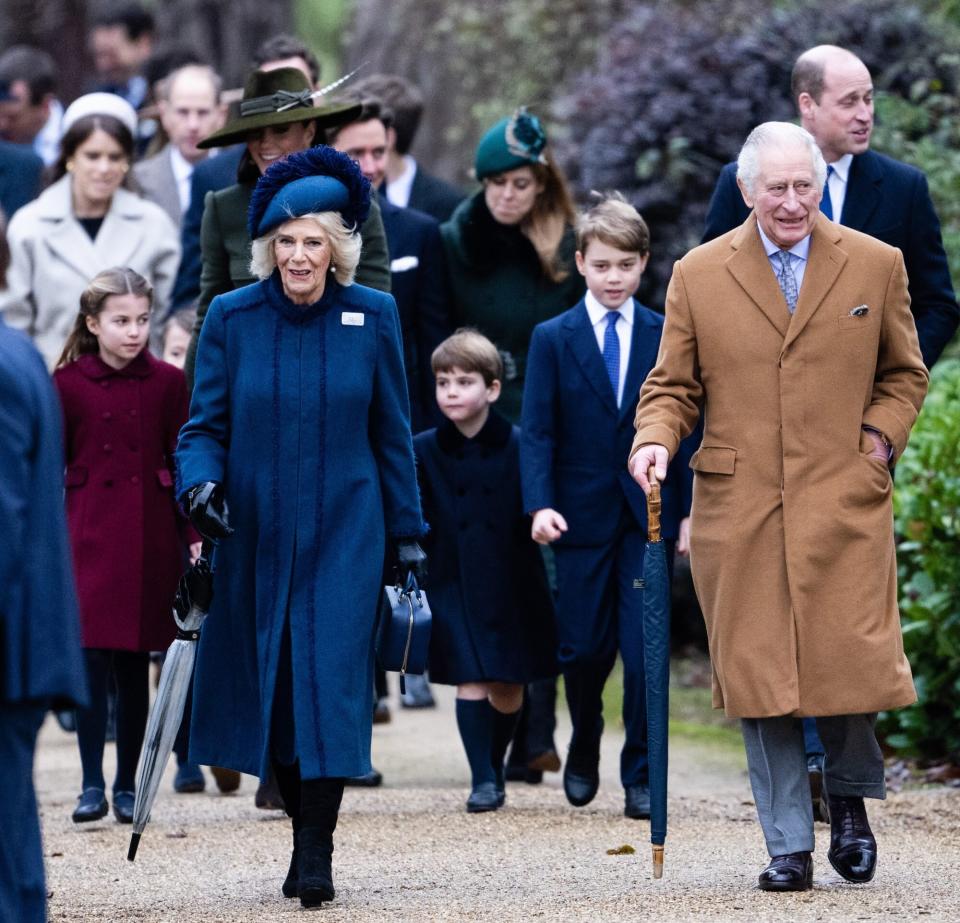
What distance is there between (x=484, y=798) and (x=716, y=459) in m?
1.96

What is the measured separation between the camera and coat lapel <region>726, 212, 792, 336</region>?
236 inches

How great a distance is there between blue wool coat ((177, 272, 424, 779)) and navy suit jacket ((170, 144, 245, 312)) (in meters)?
2.42

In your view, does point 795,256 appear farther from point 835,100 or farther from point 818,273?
point 835,100

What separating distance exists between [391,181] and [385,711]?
7.19 feet

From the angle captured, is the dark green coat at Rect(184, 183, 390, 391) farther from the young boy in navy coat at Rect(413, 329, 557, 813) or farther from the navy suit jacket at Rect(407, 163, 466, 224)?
the navy suit jacket at Rect(407, 163, 466, 224)

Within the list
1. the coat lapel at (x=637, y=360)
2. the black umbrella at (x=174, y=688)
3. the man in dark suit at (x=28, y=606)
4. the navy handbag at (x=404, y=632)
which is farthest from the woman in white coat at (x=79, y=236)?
the man in dark suit at (x=28, y=606)

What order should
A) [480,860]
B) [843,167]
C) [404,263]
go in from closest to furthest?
[480,860]
[843,167]
[404,263]

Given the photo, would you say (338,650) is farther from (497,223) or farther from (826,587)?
(497,223)

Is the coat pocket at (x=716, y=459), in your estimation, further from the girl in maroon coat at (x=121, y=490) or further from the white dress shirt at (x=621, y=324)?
the girl in maroon coat at (x=121, y=490)

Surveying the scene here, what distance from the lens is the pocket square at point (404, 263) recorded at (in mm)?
8438

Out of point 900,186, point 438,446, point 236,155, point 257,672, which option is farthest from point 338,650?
point 236,155

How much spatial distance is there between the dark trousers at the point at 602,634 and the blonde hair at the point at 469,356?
0.66 metres

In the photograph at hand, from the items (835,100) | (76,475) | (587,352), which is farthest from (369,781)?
(835,100)

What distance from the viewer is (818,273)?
6.01 m
